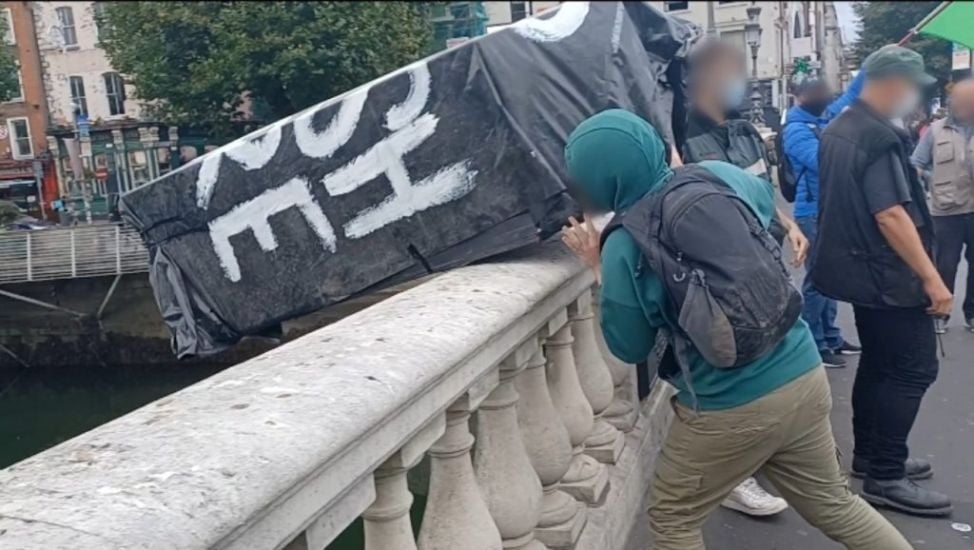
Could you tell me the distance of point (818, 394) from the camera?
2.30 m

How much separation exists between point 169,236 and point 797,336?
2.21 metres

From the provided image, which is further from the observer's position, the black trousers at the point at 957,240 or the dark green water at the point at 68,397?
the dark green water at the point at 68,397

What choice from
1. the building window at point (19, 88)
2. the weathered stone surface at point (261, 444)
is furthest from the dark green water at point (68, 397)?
the weathered stone surface at point (261, 444)

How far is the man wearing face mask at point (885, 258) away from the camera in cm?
318

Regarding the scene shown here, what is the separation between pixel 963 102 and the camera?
19.0 feet

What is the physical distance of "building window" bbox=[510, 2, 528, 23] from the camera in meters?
3.02

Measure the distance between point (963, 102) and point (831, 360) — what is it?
1.96 meters

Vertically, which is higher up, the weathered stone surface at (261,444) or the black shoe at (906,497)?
the weathered stone surface at (261,444)

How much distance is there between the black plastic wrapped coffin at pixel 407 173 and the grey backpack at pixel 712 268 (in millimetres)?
650

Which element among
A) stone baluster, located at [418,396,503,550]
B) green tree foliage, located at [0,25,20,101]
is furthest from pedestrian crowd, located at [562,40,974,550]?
green tree foliage, located at [0,25,20,101]

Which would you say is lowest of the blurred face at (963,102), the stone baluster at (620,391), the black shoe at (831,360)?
the black shoe at (831,360)

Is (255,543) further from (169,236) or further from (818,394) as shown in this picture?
(169,236)

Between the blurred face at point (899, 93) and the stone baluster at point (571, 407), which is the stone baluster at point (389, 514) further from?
the blurred face at point (899, 93)

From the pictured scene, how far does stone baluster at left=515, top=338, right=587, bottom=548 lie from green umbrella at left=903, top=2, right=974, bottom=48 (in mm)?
3516
